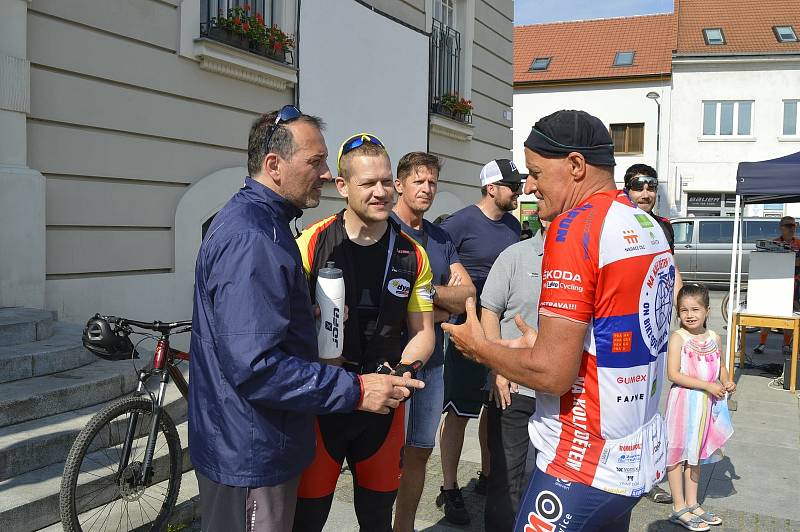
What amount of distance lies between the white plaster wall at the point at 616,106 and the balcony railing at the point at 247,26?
22.5 metres

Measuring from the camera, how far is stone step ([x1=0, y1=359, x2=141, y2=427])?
3965 millimetres

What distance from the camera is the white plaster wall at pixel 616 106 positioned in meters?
30.0

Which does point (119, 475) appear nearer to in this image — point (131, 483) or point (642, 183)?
point (131, 483)

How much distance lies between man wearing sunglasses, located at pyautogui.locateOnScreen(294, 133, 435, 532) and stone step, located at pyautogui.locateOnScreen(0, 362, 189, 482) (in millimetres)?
1536

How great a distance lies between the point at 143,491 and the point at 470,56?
10.3 m

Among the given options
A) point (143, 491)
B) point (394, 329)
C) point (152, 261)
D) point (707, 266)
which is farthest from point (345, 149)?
point (707, 266)

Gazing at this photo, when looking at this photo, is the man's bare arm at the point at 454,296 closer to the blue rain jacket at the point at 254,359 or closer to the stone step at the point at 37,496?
the blue rain jacket at the point at 254,359

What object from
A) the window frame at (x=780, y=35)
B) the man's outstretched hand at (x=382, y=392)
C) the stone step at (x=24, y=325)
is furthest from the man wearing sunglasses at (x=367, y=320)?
the window frame at (x=780, y=35)

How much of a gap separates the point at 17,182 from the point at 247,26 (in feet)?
9.66

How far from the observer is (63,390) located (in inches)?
166

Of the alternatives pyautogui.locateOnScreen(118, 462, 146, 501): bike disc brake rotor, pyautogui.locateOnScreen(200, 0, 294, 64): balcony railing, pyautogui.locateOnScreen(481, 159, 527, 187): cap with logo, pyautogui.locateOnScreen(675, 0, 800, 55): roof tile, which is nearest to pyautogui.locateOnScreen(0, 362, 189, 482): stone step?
pyautogui.locateOnScreen(118, 462, 146, 501): bike disc brake rotor

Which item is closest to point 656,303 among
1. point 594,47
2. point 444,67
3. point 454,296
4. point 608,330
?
point 608,330

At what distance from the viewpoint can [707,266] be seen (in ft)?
60.0

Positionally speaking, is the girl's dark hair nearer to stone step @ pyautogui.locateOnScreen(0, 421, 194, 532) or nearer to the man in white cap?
the man in white cap
